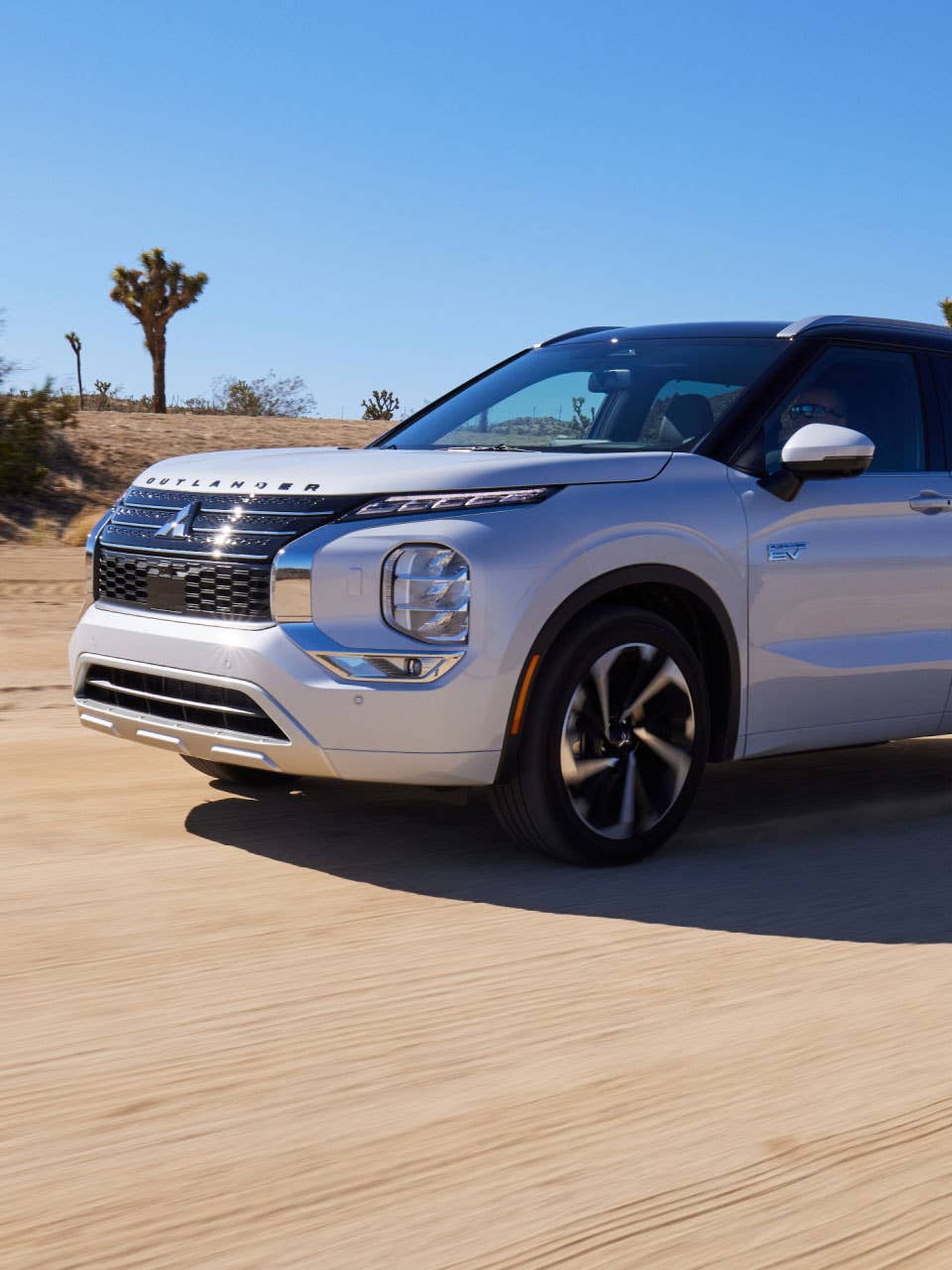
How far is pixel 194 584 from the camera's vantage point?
17.1 ft

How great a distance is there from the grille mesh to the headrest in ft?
5.30

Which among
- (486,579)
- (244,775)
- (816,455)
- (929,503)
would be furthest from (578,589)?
(244,775)

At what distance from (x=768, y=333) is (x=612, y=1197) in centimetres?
384

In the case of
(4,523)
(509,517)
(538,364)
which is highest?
(538,364)

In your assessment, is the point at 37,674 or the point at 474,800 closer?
the point at 474,800

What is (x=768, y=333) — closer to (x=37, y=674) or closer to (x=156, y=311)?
(x=37, y=674)

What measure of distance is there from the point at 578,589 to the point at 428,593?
0.48m

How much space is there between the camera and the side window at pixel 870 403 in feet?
19.4

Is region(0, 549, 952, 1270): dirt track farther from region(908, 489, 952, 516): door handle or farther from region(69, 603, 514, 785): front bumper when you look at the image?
region(908, 489, 952, 516): door handle

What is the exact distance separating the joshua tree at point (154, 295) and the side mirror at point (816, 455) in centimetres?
4018

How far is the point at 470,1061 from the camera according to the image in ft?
11.7

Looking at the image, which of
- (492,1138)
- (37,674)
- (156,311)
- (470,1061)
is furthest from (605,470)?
(156,311)

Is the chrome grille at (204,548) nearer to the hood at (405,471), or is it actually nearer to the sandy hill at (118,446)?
the hood at (405,471)

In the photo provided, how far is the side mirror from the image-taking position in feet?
Result: 18.0
